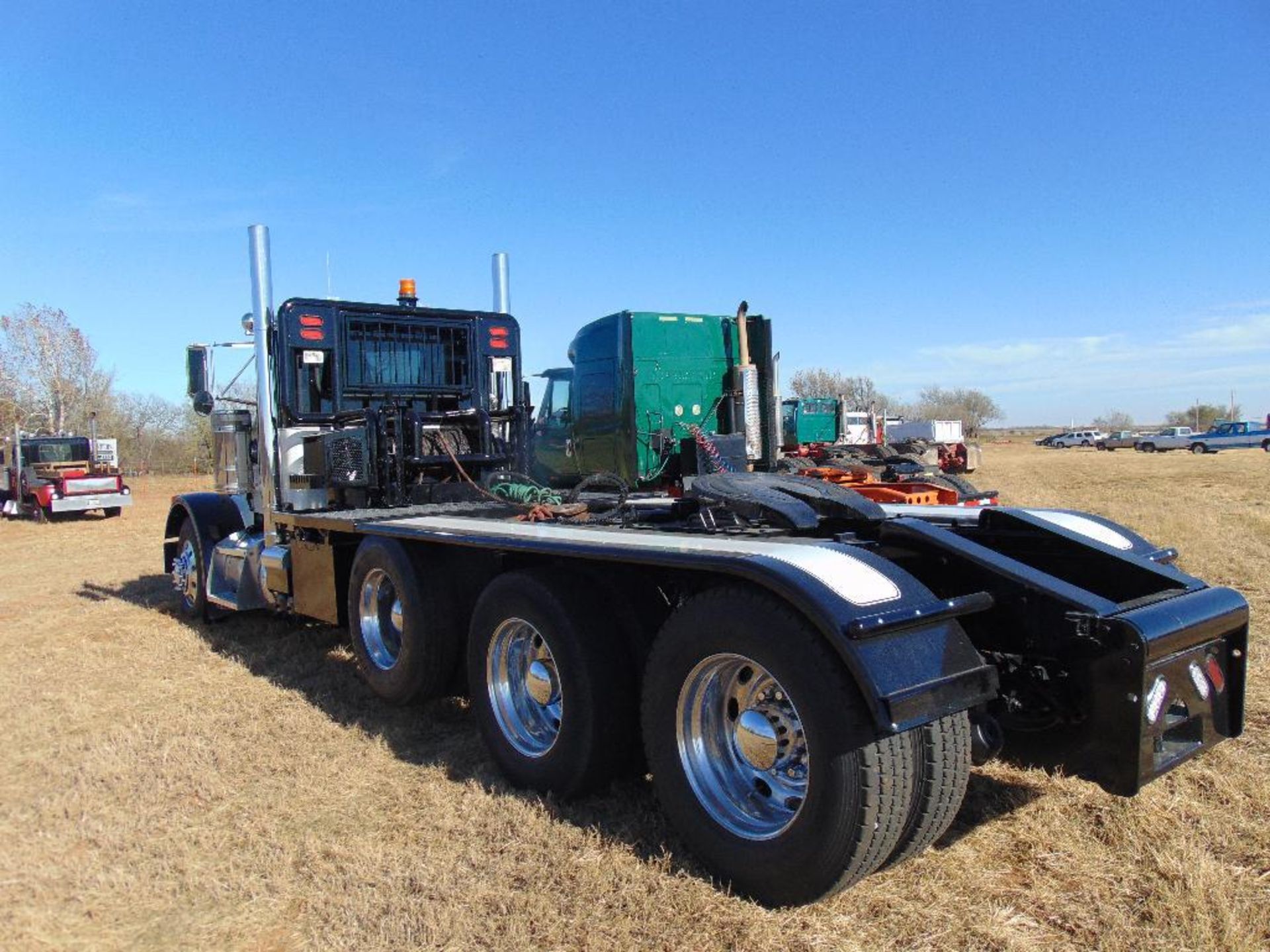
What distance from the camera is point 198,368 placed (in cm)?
747

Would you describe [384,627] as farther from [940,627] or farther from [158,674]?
[940,627]

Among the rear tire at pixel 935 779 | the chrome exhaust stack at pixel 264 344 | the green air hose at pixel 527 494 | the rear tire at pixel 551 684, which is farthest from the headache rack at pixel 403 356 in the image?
the rear tire at pixel 935 779

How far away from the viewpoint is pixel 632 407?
1073cm

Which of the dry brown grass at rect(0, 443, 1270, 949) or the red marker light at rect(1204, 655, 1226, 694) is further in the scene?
the red marker light at rect(1204, 655, 1226, 694)

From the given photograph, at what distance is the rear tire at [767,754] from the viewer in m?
2.64

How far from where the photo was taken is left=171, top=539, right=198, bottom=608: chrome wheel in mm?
8266

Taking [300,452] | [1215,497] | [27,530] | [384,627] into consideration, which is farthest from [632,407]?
[27,530]

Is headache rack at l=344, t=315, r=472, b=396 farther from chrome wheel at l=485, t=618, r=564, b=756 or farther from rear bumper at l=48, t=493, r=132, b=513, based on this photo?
rear bumper at l=48, t=493, r=132, b=513

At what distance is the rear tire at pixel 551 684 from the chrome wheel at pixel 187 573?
501 cm

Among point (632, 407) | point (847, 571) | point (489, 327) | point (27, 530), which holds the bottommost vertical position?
point (27, 530)

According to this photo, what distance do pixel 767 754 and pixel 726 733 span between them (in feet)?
0.72

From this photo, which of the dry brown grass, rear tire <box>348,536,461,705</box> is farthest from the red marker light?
rear tire <box>348,536,461,705</box>

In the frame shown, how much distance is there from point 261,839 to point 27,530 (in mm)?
20808

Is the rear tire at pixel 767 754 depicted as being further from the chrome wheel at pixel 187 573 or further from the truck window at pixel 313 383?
the chrome wheel at pixel 187 573
